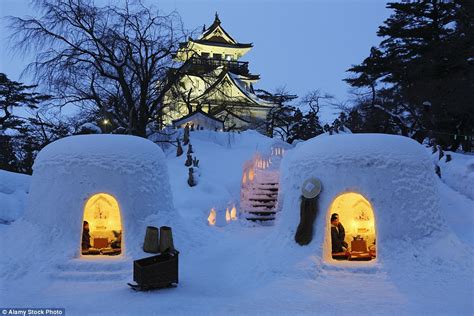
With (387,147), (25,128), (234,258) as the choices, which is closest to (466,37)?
(387,147)

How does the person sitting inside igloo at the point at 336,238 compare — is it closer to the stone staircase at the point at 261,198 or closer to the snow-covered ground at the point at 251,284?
the snow-covered ground at the point at 251,284

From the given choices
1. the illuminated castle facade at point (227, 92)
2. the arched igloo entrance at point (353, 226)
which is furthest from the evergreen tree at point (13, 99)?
the arched igloo entrance at point (353, 226)

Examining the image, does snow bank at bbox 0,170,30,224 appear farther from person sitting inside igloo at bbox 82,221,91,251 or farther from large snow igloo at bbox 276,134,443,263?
large snow igloo at bbox 276,134,443,263

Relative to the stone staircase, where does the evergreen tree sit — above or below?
above

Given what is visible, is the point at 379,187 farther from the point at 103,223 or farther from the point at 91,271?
the point at 103,223

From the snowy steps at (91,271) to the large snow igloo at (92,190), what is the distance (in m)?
0.35

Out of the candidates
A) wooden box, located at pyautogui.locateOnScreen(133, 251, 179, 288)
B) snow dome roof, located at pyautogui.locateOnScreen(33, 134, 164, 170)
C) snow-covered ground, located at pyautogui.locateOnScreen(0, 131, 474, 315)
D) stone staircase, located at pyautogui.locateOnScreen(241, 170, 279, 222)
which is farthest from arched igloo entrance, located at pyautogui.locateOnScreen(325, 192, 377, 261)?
stone staircase, located at pyautogui.locateOnScreen(241, 170, 279, 222)

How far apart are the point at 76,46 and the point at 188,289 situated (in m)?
10.5

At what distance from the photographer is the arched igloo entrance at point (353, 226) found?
31.4ft

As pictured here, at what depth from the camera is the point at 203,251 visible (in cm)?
1126

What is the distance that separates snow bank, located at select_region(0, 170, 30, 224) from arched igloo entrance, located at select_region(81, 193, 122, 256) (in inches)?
99.8

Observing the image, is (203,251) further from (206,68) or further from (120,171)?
(206,68)

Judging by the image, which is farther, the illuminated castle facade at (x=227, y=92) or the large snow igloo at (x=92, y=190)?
the illuminated castle facade at (x=227, y=92)

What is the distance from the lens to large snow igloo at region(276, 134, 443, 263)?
28.3 ft
